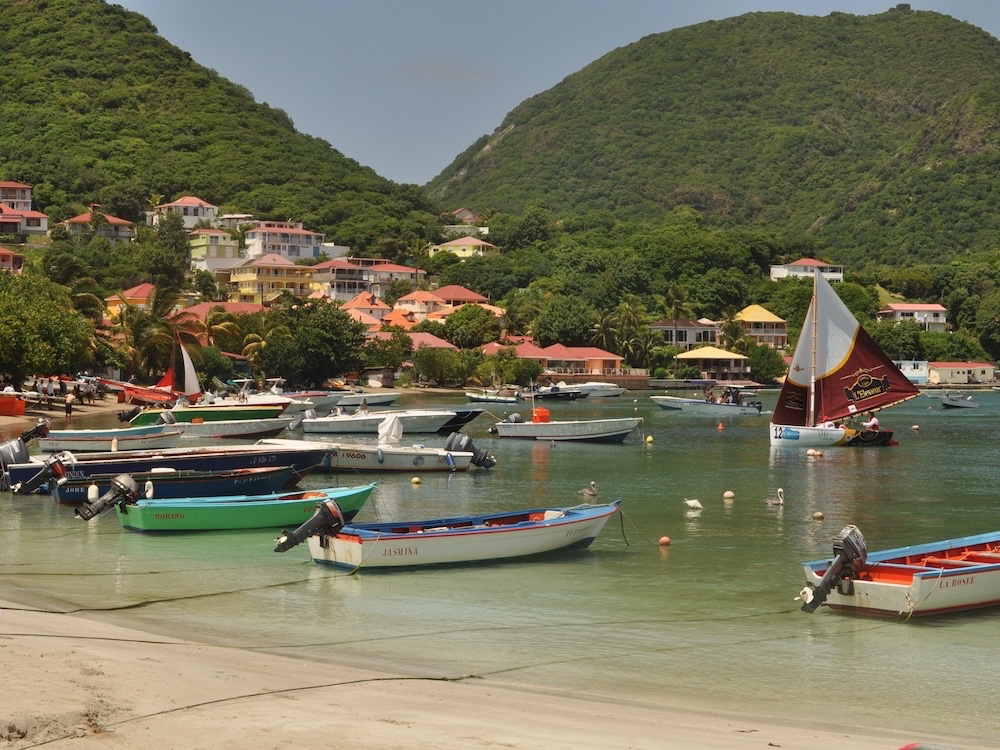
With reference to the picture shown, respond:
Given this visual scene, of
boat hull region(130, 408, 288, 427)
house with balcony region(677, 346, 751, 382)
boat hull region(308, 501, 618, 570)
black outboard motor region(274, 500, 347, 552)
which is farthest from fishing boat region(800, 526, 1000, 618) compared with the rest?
house with balcony region(677, 346, 751, 382)

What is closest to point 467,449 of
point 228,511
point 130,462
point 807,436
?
point 130,462

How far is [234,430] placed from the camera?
5725cm

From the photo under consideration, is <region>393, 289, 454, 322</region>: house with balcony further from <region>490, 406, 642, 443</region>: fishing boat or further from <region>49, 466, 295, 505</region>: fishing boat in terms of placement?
<region>49, 466, 295, 505</region>: fishing boat

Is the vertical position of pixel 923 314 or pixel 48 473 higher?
pixel 923 314

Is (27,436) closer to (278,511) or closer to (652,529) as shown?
(278,511)

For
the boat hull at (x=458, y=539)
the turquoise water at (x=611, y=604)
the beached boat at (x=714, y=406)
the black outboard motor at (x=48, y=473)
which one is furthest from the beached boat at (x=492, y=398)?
the boat hull at (x=458, y=539)

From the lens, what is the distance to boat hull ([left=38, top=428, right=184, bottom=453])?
41.9 metres

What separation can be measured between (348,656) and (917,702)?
25.3 feet

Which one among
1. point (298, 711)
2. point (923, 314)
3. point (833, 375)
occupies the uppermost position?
point (923, 314)

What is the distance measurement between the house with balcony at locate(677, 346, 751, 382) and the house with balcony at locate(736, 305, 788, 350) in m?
14.5

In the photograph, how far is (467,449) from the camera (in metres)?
44.9

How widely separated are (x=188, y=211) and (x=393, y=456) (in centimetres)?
13828

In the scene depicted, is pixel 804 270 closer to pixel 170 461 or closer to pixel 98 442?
pixel 98 442

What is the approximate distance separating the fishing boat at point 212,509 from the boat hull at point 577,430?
30503 millimetres
